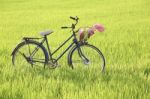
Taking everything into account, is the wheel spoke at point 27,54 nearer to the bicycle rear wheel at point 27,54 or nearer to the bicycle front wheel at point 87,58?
the bicycle rear wheel at point 27,54

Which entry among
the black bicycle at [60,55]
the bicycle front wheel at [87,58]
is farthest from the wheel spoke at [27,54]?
the bicycle front wheel at [87,58]

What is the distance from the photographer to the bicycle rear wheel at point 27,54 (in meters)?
6.46

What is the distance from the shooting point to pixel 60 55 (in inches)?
255

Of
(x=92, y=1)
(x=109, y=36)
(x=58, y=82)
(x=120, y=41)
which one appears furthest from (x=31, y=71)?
(x=92, y=1)

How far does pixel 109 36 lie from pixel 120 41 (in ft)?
4.11

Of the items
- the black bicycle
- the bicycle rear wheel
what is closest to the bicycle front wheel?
the black bicycle

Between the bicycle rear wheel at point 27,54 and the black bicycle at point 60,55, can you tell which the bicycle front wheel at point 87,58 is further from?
the bicycle rear wheel at point 27,54

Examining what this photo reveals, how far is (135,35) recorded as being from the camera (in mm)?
11938

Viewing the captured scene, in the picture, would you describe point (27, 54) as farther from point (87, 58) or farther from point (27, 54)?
point (87, 58)

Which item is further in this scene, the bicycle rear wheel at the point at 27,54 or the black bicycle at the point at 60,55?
the bicycle rear wheel at the point at 27,54

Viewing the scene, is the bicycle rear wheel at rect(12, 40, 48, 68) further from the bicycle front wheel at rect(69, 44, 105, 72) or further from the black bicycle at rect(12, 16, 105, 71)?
the bicycle front wheel at rect(69, 44, 105, 72)

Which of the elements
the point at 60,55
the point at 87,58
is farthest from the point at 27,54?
the point at 87,58

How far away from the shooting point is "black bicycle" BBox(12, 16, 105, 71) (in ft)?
20.7

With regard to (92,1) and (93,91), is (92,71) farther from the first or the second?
(92,1)
